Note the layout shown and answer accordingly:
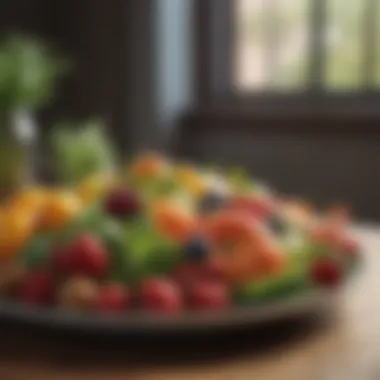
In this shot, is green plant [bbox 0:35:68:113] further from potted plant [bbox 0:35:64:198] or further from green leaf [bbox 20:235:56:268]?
green leaf [bbox 20:235:56:268]

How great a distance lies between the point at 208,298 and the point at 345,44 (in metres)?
1.67

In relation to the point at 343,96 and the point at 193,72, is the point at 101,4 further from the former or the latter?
the point at 343,96

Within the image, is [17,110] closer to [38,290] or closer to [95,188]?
[95,188]

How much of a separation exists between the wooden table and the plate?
0.02 meters

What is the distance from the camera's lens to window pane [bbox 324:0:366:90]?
2.38 metres

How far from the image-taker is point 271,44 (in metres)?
2.56

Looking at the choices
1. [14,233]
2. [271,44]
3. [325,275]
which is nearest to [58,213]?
[14,233]

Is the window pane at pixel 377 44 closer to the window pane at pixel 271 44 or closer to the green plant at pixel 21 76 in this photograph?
the window pane at pixel 271 44

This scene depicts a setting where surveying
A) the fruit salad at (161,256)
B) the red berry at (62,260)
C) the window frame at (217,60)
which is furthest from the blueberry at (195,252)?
the window frame at (217,60)

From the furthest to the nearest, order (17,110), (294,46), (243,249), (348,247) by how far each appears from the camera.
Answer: (294,46), (17,110), (348,247), (243,249)

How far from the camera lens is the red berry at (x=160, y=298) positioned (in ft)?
2.77

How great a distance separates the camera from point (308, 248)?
981 millimetres

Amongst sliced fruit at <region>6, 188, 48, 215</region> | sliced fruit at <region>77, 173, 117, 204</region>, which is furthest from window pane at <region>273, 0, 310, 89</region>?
sliced fruit at <region>6, 188, 48, 215</region>

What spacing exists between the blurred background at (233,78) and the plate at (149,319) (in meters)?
1.44
